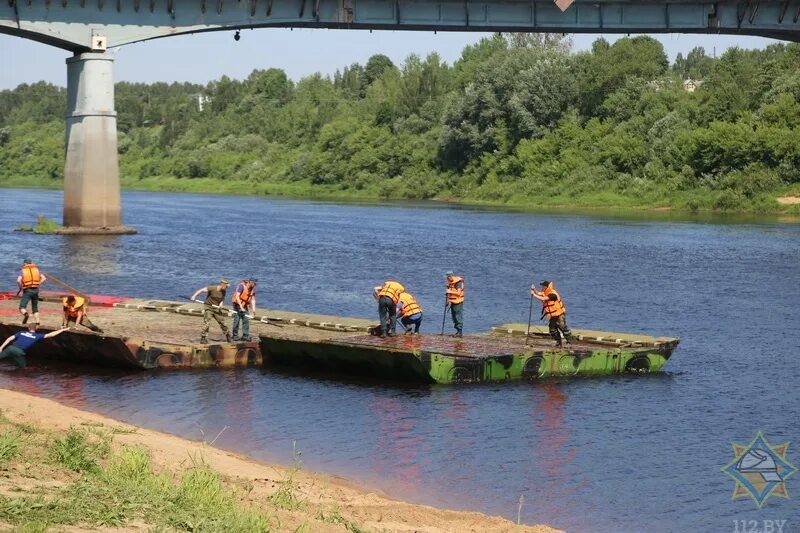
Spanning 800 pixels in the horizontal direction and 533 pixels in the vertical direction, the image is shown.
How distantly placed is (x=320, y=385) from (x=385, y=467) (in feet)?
25.8

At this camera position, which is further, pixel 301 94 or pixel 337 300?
pixel 301 94

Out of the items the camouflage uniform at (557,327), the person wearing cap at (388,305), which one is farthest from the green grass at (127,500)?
the camouflage uniform at (557,327)

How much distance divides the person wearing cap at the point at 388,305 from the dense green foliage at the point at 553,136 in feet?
220

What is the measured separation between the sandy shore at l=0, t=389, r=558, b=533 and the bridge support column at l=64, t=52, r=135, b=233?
48.5 meters

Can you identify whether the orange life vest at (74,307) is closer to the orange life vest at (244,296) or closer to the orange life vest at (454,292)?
the orange life vest at (244,296)

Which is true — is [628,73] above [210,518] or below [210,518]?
above

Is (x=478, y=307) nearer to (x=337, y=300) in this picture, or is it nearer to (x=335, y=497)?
(x=337, y=300)

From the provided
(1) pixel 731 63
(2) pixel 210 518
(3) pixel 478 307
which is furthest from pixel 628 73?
(2) pixel 210 518

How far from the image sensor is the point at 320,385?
29.8 meters

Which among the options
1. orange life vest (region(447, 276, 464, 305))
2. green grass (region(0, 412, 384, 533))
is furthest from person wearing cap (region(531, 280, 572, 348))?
green grass (region(0, 412, 384, 533))

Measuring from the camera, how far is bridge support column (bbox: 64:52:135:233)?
70062 mm

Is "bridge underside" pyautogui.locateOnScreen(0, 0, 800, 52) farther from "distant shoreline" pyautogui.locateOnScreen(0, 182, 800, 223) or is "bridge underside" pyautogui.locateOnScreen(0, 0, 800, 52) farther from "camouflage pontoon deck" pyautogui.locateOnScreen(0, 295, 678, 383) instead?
"camouflage pontoon deck" pyautogui.locateOnScreen(0, 295, 678, 383)

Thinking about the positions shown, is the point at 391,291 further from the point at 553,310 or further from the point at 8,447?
the point at 8,447

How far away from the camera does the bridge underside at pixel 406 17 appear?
6919 cm
